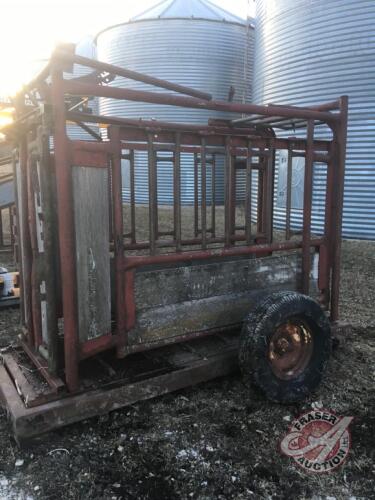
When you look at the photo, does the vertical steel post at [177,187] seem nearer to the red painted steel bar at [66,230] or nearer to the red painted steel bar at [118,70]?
the red painted steel bar at [118,70]

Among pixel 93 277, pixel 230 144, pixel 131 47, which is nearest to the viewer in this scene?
pixel 93 277

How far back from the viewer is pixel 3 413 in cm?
312

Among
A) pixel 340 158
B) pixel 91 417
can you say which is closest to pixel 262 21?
pixel 340 158

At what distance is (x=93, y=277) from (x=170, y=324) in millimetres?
706

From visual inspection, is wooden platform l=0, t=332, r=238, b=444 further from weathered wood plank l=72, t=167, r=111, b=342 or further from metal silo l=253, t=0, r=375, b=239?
metal silo l=253, t=0, r=375, b=239

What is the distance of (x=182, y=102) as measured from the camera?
3035 millimetres

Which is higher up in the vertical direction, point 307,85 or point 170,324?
point 307,85

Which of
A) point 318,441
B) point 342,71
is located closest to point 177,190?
point 318,441

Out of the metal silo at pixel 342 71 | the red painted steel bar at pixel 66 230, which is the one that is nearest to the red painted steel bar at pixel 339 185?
the red painted steel bar at pixel 66 230

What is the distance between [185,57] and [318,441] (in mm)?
13656

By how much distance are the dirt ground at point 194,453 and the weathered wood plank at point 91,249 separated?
0.67 metres

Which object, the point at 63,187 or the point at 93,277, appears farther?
the point at 93,277

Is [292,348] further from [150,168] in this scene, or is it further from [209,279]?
[150,168]

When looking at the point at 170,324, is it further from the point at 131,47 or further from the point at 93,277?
the point at 131,47
